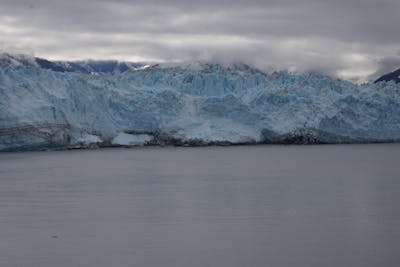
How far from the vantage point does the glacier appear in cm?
3394

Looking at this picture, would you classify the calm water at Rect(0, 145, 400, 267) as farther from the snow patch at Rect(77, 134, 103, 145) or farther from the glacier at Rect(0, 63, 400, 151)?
the snow patch at Rect(77, 134, 103, 145)

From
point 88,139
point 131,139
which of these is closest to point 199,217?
point 88,139

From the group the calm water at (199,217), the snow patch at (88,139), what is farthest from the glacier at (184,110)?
the calm water at (199,217)

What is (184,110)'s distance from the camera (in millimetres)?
39438

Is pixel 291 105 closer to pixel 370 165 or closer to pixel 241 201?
pixel 370 165

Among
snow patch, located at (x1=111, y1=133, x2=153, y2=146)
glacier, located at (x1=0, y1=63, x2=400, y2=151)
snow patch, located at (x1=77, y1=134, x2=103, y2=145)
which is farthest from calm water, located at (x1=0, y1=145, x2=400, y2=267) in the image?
snow patch, located at (x1=111, y1=133, x2=153, y2=146)

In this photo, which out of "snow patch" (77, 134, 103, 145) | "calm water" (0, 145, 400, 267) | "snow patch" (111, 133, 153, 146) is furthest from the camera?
"snow patch" (111, 133, 153, 146)

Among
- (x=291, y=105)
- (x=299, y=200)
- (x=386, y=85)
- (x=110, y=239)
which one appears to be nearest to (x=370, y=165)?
(x=291, y=105)

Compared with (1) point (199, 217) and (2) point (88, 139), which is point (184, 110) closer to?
(2) point (88, 139)

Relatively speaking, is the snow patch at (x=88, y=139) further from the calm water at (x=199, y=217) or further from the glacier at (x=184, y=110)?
the calm water at (x=199, y=217)

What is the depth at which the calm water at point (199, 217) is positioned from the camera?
10.6m

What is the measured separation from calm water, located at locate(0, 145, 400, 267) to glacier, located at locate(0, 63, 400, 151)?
6852mm

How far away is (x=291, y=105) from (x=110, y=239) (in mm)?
28118

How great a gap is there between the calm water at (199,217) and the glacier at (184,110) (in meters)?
6.85
